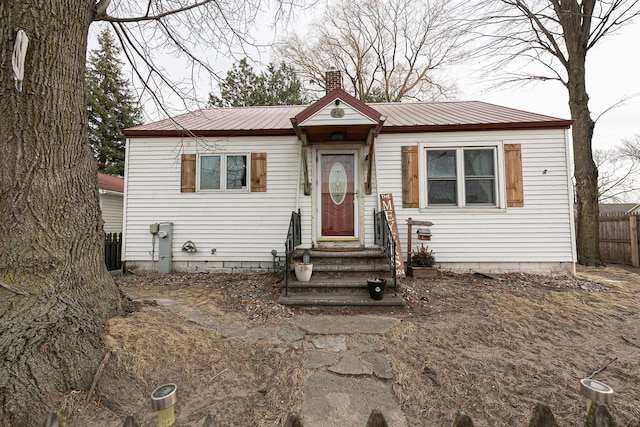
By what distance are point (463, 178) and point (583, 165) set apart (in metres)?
4.51

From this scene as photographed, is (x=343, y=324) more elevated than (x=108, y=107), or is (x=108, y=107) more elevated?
(x=108, y=107)

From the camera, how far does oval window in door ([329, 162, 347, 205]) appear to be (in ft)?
21.1

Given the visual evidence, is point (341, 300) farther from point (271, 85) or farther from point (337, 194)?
point (271, 85)

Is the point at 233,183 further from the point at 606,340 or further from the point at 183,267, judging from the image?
the point at 606,340

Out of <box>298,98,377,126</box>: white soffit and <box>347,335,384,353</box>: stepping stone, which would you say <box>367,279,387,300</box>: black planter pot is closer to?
<box>347,335,384,353</box>: stepping stone

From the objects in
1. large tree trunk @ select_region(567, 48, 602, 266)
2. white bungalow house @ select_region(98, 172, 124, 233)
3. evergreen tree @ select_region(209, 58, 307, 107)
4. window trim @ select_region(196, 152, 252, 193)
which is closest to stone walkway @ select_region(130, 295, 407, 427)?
window trim @ select_region(196, 152, 252, 193)

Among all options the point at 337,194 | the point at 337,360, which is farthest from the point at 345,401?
the point at 337,194

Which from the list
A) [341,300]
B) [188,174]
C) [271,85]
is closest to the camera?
[341,300]

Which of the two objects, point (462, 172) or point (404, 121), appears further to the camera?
point (404, 121)

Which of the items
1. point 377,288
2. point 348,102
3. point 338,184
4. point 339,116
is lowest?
point 377,288

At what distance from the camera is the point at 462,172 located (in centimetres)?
618

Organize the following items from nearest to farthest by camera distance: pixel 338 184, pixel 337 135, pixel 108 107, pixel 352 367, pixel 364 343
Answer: pixel 352 367
pixel 364 343
pixel 337 135
pixel 338 184
pixel 108 107

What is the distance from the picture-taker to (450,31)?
10289mm

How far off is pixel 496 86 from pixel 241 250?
1053 centimetres
